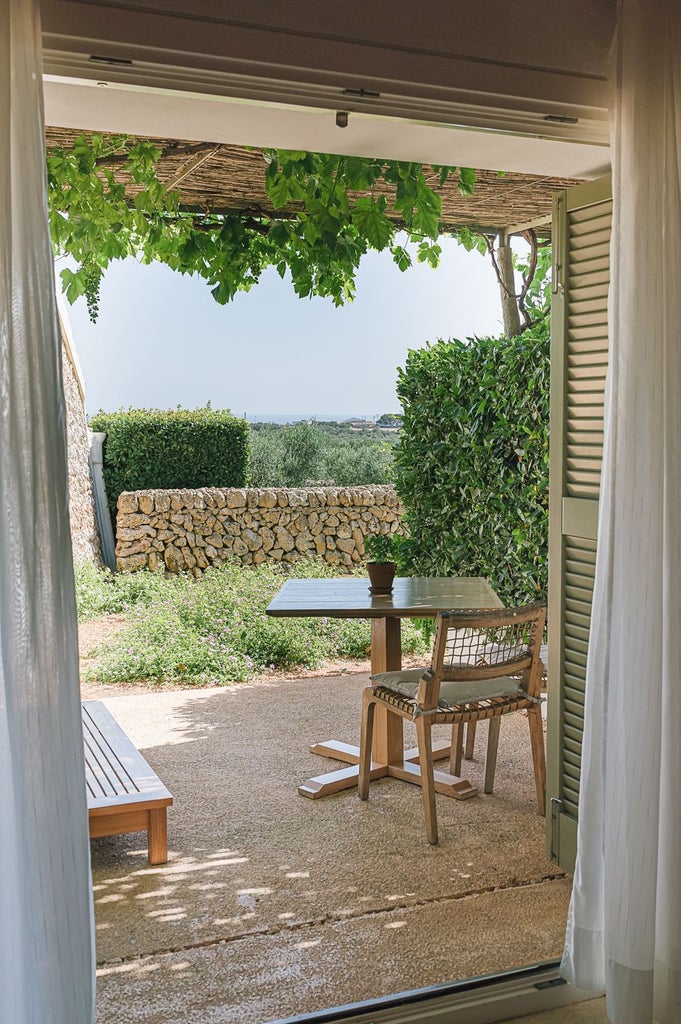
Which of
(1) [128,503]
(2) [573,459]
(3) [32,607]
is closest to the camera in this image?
(3) [32,607]

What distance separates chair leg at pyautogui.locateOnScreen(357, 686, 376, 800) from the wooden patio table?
0.60 feet

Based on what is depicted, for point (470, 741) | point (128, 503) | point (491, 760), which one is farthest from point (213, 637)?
point (491, 760)

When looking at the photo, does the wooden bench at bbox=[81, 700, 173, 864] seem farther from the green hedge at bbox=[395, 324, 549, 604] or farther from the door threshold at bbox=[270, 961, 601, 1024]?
the green hedge at bbox=[395, 324, 549, 604]

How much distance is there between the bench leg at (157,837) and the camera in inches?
143

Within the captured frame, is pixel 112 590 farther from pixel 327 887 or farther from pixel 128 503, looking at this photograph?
pixel 327 887

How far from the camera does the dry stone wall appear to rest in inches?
359

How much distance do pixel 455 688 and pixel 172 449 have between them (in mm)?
6349

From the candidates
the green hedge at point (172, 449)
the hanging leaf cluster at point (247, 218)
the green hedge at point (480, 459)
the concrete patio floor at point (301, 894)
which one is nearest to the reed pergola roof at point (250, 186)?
the hanging leaf cluster at point (247, 218)

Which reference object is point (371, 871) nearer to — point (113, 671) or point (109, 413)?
point (113, 671)

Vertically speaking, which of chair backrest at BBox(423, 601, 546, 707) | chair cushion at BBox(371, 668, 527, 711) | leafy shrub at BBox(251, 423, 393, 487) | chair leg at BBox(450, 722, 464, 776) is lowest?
chair leg at BBox(450, 722, 464, 776)

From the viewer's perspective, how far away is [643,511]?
8.05 feet

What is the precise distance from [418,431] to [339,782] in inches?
127

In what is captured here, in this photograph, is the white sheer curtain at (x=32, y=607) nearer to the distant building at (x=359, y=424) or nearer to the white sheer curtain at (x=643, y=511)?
the white sheer curtain at (x=643, y=511)

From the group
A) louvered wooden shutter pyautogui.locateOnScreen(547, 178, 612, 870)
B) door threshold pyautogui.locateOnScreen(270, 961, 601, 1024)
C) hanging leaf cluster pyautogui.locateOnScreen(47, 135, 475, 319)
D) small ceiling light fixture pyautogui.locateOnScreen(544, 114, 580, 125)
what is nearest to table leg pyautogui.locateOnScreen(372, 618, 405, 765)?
louvered wooden shutter pyautogui.locateOnScreen(547, 178, 612, 870)
